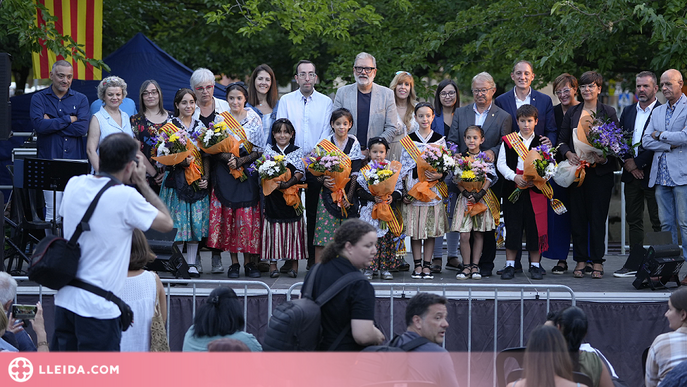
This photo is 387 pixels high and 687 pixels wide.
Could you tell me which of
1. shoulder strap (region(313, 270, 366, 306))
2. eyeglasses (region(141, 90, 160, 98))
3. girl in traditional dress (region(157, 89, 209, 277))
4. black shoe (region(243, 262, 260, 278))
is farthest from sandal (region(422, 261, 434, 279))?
shoulder strap (region(313, 270, 366, 306))

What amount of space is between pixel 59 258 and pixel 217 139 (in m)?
3.30

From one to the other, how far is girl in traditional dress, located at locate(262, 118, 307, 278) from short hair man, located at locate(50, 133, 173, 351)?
3.30m

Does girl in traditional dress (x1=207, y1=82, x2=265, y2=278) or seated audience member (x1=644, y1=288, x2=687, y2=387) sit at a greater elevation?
girl in traditional dress (x1=207, y1=82, x2=265, y2=278)

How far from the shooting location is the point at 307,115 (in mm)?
7605

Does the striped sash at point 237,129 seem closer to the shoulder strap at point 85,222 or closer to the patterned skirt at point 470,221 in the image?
the patterned skirt at point 470,221

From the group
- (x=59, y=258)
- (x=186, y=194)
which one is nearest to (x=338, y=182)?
(x=186, y=194)

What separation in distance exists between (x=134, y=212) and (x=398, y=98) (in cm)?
433

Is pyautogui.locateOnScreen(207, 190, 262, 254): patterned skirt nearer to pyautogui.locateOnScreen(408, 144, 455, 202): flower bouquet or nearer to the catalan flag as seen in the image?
pyautogui.locateOnScreen(408, 144, 455, 202): flower bouquet

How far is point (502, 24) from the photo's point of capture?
1070cm

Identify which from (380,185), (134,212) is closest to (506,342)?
(380,185)

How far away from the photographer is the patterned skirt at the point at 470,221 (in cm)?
741

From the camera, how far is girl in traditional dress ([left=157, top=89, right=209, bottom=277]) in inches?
288

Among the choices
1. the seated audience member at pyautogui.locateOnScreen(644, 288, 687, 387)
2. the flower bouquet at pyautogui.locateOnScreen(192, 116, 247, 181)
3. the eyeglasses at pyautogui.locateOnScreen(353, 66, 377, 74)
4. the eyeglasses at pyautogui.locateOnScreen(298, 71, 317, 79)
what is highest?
the eyeglasses at pyautogui.locateOnScreen(353, 66, 377, 74)

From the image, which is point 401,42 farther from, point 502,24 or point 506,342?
point 506,342
